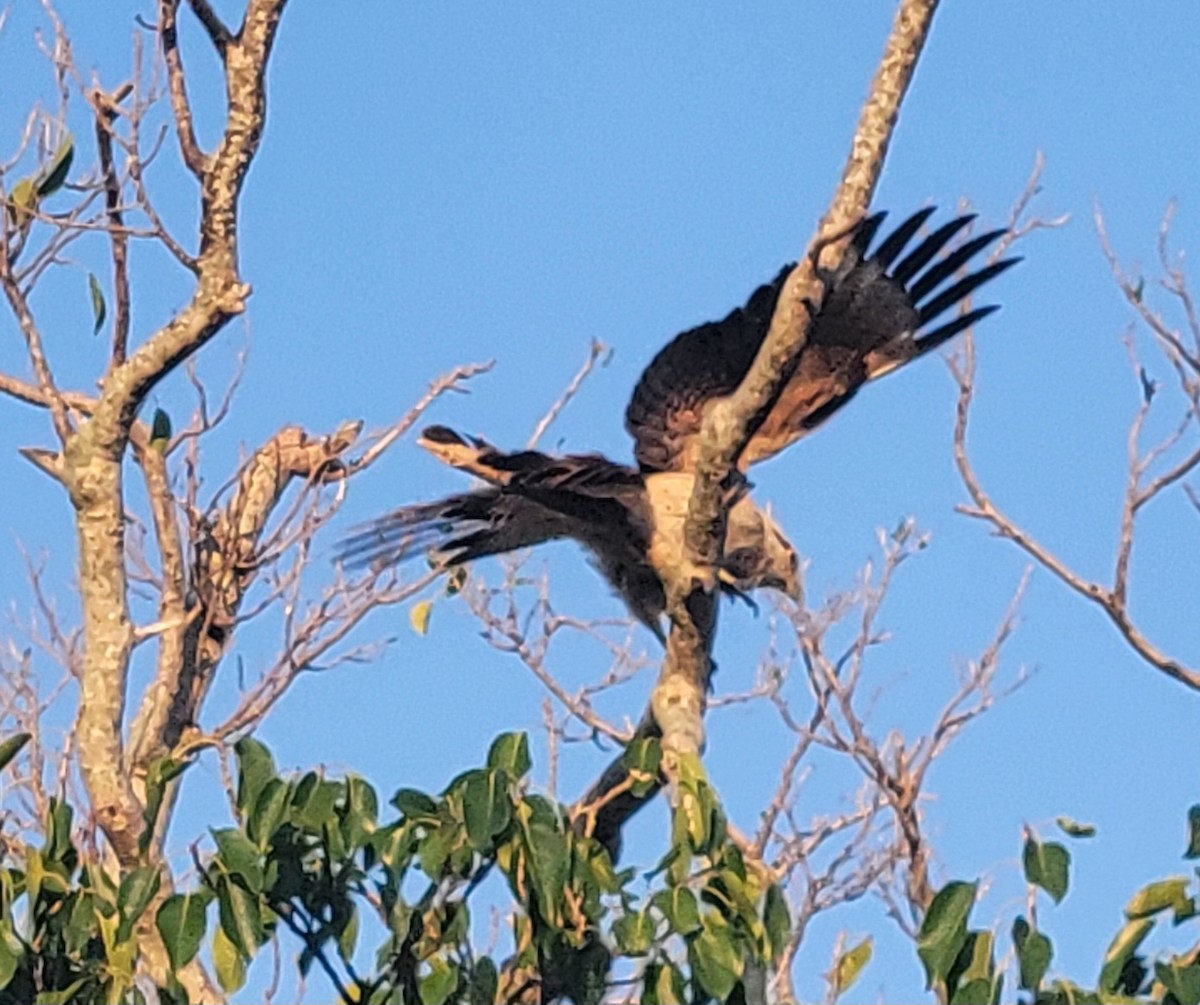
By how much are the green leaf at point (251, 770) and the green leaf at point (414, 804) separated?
187mm

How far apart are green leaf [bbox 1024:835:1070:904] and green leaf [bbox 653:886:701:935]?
1.57ft

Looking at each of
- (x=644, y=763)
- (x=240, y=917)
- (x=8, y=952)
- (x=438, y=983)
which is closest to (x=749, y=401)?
(x=644, y=763)

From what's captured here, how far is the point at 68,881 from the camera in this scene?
325 centimetres


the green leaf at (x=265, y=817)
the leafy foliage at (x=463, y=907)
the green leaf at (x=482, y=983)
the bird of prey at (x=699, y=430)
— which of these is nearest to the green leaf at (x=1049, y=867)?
the leafy foliage at (x=463, y=907)

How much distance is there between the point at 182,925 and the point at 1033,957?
47.5 inches

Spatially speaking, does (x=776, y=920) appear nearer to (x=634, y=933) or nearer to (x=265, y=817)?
(x=634, y=933)

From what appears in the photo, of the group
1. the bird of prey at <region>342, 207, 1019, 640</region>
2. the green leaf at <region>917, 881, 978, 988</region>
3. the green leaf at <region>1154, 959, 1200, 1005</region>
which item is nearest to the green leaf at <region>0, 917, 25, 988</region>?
the green leaf at <region>917, 881, 978, 988</region>

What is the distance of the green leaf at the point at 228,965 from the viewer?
304 cm

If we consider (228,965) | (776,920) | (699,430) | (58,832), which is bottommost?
(776,920)

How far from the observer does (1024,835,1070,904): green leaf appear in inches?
121

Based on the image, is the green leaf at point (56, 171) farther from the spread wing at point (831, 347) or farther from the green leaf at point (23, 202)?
the spread wing at point (831, 347)

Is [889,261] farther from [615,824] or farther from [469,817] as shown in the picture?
[469,817]

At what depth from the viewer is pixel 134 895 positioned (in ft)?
10.2

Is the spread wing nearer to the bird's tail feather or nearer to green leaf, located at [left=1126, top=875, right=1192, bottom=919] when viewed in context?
the bird's tail feather
